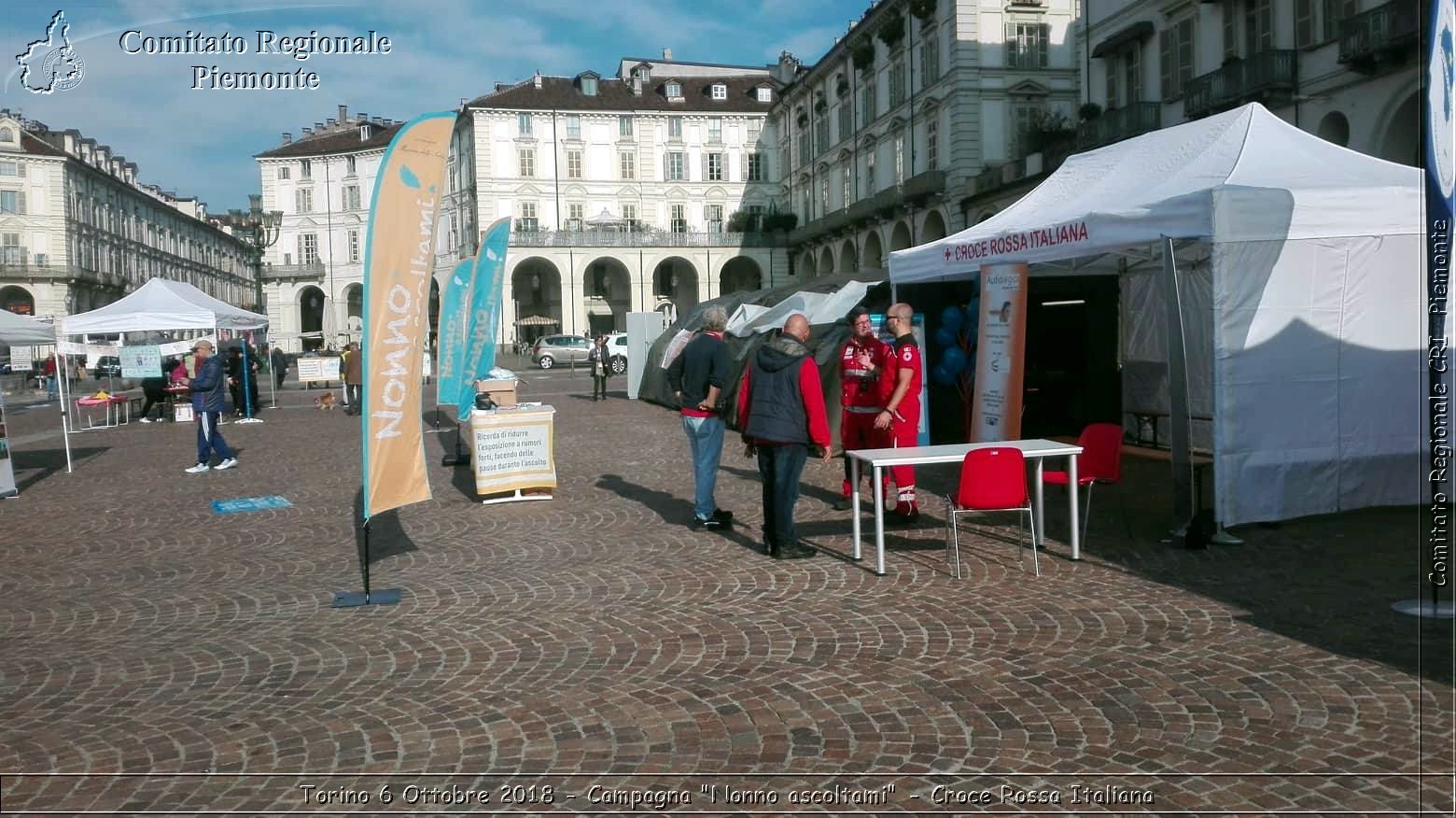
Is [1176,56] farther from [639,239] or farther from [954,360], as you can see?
[639,239]

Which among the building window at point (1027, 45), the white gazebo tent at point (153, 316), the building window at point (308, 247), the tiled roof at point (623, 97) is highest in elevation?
the tiled roof at point (623, 97)

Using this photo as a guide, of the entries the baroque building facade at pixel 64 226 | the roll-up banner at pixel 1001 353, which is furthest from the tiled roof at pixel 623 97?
the roll-up banner at pixel 1001 353

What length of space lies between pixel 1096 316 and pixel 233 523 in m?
10.1

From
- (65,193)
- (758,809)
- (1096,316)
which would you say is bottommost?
(758,809)

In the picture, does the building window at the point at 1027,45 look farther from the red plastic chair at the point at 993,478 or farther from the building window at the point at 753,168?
the red plastic chair at the point at 993,478

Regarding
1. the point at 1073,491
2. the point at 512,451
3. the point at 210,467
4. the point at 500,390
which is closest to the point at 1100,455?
the point at 1073,491

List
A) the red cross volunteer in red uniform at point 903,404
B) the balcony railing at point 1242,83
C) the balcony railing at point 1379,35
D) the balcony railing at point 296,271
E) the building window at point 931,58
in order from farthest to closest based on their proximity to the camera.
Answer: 1. the balcony railing at point 296,271
2. the building window at point 931,58
3. the balcony railing at point 1242,83
4. the balcony railing at point 1379,35
5. the red cross volunteer in red uniform at point 903,404

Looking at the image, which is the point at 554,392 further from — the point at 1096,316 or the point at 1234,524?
the point at 1234,524

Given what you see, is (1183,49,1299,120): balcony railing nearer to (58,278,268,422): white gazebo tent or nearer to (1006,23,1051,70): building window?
(1006,23,1051,70): building window

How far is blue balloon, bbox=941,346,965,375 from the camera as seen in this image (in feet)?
43.5

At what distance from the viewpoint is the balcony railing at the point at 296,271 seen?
A: 75625mm

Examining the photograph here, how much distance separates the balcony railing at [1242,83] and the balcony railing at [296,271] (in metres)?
63.8

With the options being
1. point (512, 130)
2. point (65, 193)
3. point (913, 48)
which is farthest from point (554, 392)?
point (65, 193)

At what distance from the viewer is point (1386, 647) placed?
530cm
